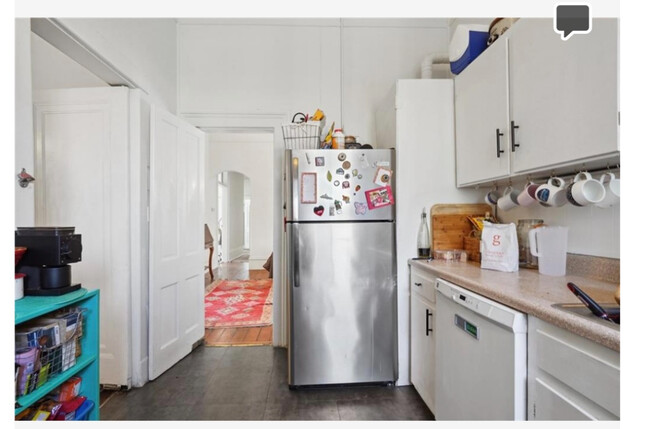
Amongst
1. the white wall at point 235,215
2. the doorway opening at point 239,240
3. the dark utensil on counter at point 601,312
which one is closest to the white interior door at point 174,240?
the doorway opening at point 239,240

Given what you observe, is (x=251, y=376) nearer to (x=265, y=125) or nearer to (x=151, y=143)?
(x=151, y=143)

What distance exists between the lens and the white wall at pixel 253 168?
6.74 metres

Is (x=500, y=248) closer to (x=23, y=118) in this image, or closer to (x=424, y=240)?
(x=424, y=240)

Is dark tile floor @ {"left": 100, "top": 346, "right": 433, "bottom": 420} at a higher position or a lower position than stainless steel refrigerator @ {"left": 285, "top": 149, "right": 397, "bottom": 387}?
lower

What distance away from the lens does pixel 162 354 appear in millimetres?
2336

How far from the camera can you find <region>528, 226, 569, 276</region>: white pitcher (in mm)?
1549

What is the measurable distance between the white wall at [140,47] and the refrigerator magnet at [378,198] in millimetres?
1790

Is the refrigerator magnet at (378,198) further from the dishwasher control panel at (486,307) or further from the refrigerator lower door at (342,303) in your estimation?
the dishwasher control panel at (486,307)

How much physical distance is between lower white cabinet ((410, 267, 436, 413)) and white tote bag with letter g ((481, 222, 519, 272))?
0.32 meters

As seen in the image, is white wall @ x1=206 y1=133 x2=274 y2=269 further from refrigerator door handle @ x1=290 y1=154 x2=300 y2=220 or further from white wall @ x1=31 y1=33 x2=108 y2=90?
refrigerator door handle @ x1=290 y1=154 x2=300 y2=220

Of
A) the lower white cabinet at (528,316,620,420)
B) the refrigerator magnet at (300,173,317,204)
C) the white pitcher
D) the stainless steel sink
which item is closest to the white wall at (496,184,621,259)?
the white pitcher

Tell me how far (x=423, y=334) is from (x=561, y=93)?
56.5 inches

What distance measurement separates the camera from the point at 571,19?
85 centimetres
